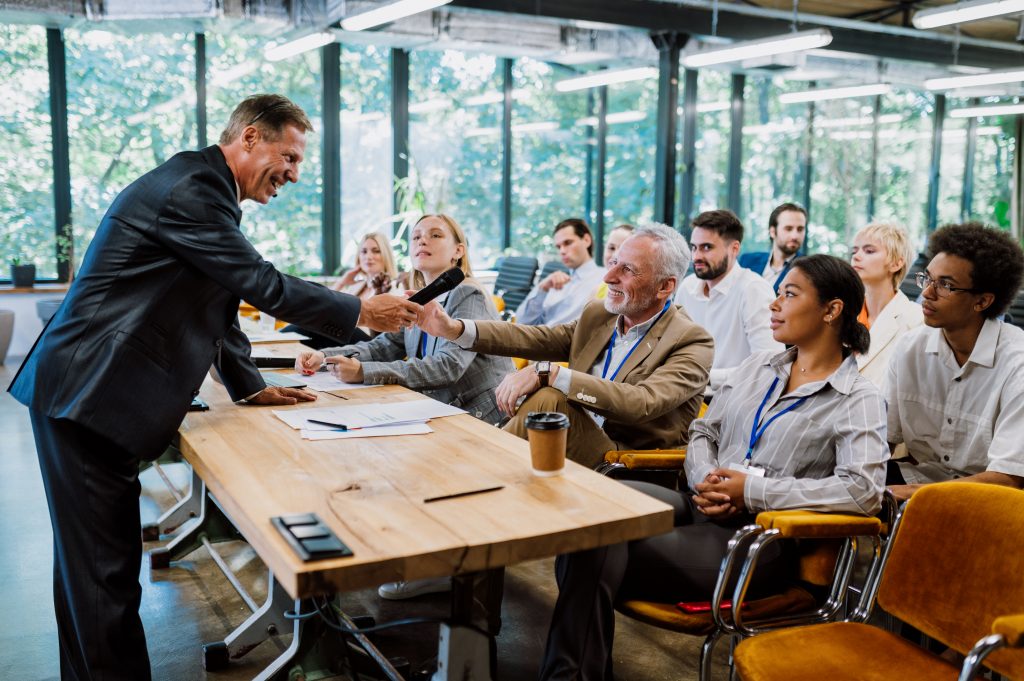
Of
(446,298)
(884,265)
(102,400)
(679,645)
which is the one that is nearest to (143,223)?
(102,400)

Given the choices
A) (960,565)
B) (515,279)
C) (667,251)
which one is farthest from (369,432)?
(515,279)

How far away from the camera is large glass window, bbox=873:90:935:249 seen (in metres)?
12.8

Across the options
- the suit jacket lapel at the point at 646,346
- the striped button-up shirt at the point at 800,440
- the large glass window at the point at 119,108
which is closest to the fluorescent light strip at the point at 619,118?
the large glass window at the point at 119,108

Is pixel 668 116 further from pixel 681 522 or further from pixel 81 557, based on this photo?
pixel 81 557

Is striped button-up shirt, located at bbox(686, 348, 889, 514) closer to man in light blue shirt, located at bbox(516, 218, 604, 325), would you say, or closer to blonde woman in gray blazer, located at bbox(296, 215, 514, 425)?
blonde woman in gray blazer, located at bbox(296, 215, 514, 425)

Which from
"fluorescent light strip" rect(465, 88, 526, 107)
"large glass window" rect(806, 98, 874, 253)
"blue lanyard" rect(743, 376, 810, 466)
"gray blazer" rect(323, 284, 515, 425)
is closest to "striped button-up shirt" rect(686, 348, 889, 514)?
"blue lanyard" rect(743, 376, 810, 466)

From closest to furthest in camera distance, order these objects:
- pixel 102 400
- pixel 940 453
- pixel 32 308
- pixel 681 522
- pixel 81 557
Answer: pixel 102 400
pixel 81 557
pixel 681 522
pixel 940 453
pixel 32 308

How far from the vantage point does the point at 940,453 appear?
256 cm

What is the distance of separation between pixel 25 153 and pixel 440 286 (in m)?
7.60

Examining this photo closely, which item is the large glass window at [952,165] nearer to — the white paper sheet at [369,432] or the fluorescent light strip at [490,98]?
the fluorescent light strip at [490,98]

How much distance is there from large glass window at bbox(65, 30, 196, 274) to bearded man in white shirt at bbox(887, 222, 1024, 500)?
301 inches

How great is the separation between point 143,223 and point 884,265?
9.59 ft

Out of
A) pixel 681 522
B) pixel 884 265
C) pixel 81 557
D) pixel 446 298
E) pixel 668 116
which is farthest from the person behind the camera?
pixel 668 116

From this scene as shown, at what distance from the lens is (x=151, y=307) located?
198 cm
